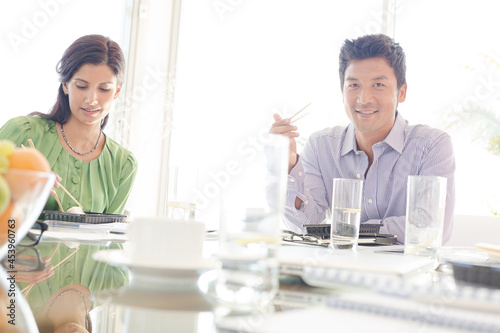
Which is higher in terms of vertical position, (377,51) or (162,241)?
(377,51)

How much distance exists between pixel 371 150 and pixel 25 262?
180 cm

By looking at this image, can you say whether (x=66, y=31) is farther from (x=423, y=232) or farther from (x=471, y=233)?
(x=423, y=232)

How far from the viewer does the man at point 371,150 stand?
2.19m

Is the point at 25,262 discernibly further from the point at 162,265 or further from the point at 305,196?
the point at 305,196

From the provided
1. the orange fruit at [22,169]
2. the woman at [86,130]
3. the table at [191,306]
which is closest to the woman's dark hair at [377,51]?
the woman at [86,130]

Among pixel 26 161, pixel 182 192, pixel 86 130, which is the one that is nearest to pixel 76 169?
pixel 86 130

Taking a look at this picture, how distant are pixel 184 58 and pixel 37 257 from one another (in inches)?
151

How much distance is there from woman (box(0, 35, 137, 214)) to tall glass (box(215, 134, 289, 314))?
5.74ft

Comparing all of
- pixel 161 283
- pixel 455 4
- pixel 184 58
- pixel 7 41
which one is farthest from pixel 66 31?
pixel 161 283

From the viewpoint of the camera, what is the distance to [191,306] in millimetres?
578

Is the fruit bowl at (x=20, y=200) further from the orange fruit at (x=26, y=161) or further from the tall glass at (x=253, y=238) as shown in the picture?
the tall glass at (x=253, y=238)

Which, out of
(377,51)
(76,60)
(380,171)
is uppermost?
(377,51)

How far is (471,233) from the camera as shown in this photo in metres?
2.55

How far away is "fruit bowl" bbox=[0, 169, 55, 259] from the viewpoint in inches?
24.1
